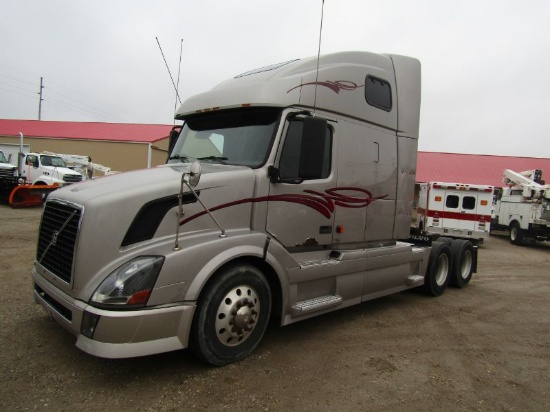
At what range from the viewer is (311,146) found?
3.97 meters

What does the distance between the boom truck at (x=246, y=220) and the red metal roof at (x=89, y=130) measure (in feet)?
89.7

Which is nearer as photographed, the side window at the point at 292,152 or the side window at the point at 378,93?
the side window at the point at 292,152

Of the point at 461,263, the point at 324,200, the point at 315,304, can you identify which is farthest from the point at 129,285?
the point at 461,263

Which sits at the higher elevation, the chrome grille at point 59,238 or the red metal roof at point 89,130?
the red metal roof at point 89,130

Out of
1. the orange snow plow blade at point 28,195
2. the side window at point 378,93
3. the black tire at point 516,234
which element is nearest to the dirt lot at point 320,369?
the side window at point 378,93

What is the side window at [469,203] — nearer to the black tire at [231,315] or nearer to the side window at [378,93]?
the side window at [378,93]

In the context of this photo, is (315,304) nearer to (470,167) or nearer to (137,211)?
(137,211)

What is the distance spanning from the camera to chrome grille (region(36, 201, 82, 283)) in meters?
3.32

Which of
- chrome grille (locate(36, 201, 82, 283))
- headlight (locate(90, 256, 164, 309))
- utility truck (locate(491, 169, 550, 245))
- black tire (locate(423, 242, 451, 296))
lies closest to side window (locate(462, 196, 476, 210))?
utility truck (locate(491, 169, 550, 245))

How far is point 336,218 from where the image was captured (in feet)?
16.1

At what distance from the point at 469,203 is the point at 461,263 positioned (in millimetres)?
8560

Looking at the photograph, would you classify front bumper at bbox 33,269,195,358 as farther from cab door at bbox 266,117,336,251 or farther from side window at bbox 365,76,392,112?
side window at bbox 365,76,392,112

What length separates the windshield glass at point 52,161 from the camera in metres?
Answer: 19.6

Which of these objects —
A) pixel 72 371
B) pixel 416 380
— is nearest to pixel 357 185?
pixel 416 380
